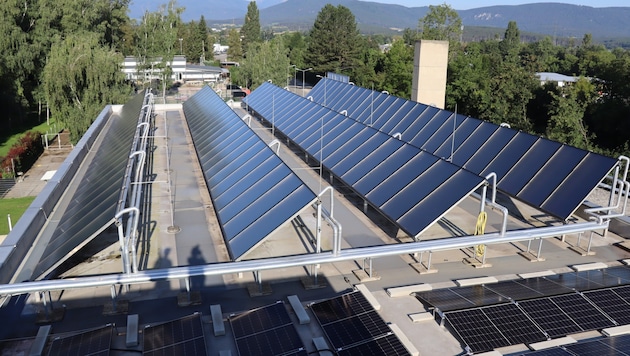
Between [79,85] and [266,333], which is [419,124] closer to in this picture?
[266,333]

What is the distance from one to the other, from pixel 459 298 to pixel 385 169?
7.84 m

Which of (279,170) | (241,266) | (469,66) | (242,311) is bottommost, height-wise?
(242,311)

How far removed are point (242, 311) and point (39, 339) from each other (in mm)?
4463

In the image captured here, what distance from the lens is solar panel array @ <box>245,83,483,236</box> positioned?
15297mm

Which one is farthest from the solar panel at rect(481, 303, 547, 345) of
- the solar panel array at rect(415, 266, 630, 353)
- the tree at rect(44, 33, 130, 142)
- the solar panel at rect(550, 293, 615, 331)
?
the tree at rect(44, 33, 130, 142)

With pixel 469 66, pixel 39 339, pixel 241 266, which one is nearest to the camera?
pixel 39 339

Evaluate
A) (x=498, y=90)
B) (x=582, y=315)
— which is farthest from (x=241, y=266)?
(x=498, y=90)

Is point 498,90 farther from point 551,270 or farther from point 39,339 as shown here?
point 39,339

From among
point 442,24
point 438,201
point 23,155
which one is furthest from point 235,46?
point 438,201

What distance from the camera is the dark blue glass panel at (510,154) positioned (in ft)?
66.9

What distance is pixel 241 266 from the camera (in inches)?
451

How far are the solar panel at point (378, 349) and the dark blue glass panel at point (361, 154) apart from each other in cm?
1098

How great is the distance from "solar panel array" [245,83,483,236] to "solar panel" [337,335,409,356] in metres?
4.87

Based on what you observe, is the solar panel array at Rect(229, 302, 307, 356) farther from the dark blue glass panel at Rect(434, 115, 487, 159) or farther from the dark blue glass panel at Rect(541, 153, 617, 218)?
the dark blue glass panel at Rect(434, 115, 487, 159)
